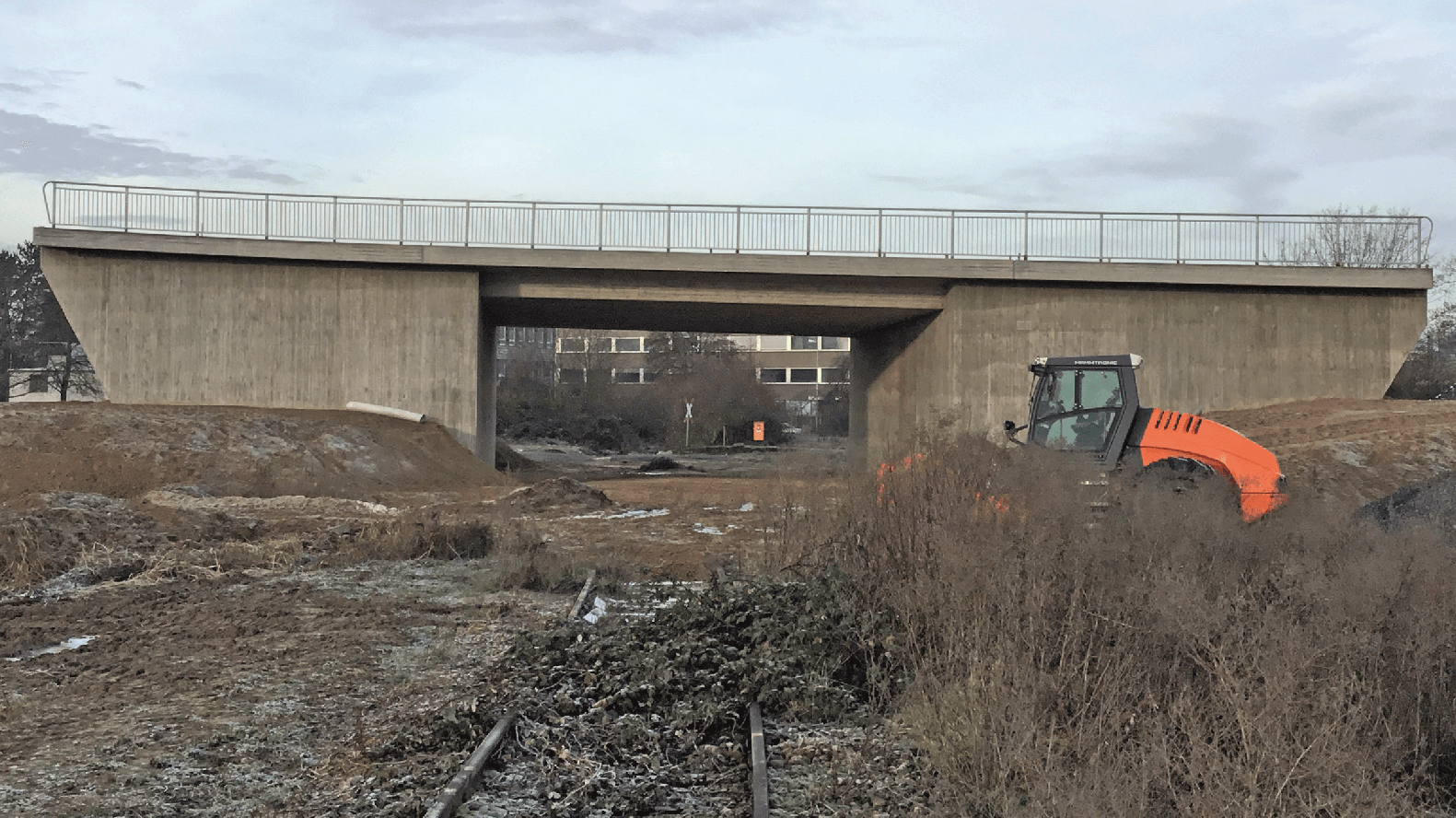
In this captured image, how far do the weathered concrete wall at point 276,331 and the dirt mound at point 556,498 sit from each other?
6.14 m

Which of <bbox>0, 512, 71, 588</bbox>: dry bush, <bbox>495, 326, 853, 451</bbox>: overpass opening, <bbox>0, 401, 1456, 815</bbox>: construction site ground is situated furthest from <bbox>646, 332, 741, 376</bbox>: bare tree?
<bbox>0, 512, 71, 588</bbox>: dry bush

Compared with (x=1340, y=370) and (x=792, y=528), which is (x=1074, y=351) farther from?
(x=792, y=528)

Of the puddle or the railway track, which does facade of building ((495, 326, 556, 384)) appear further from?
the railway track

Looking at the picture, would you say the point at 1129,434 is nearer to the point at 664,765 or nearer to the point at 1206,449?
the point at 1206,449

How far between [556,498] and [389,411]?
798 centimetres

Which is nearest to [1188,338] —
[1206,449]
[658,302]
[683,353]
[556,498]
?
[658,302]

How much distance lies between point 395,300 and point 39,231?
338 inches

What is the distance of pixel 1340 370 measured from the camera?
29.9m

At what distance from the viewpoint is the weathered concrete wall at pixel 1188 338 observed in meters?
29.6

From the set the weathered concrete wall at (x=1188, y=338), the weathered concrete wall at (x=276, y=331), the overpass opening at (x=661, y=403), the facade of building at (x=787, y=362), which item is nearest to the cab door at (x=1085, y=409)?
the weathered concrete wall at (x=1188, y=338)

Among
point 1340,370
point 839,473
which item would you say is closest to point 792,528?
point 839,473

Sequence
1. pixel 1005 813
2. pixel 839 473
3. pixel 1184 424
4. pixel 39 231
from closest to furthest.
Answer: pixel 1005 813 < pixel 839 473 < pixel 1184 424 < pixel 39 231

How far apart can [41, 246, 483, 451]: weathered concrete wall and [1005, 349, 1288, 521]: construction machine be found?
60.0 feet

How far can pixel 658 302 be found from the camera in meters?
30.4
